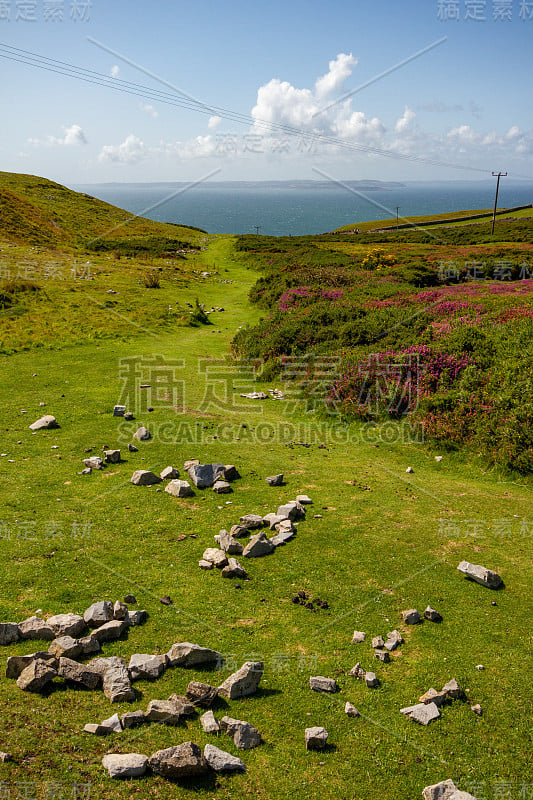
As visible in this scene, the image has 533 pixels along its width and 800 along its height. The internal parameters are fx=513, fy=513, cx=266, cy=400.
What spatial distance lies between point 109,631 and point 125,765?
2.18m

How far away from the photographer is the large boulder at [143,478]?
12.2 meters

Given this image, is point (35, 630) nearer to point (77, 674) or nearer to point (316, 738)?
point (77, 674)

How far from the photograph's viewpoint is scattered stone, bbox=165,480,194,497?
11711 millimetres

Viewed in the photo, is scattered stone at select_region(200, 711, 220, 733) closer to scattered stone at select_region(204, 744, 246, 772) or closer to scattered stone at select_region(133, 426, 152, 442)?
scattered stone at select_region(204, 744, 246, 772)

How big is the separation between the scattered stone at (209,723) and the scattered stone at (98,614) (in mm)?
2206

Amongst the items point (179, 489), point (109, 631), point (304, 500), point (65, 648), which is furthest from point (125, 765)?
point (304, 500)

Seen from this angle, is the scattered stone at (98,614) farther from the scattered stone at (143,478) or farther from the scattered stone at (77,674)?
the scattered stone at (143,478)

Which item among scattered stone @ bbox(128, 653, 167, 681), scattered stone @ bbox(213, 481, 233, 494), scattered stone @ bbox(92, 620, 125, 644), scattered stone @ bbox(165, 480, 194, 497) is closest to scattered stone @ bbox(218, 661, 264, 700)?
scattered stone @ bbox(128, 653, 167, 681)

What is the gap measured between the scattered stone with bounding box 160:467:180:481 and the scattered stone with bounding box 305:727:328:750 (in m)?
7.59

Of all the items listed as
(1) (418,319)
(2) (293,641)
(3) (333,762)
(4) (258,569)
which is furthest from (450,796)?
(1) (418,319)

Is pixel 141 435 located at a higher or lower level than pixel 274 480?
higher

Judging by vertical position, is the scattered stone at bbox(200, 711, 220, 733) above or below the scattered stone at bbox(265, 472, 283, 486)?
below

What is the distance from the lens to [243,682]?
20.9 feet

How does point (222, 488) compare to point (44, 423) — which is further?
point (44, 423)
